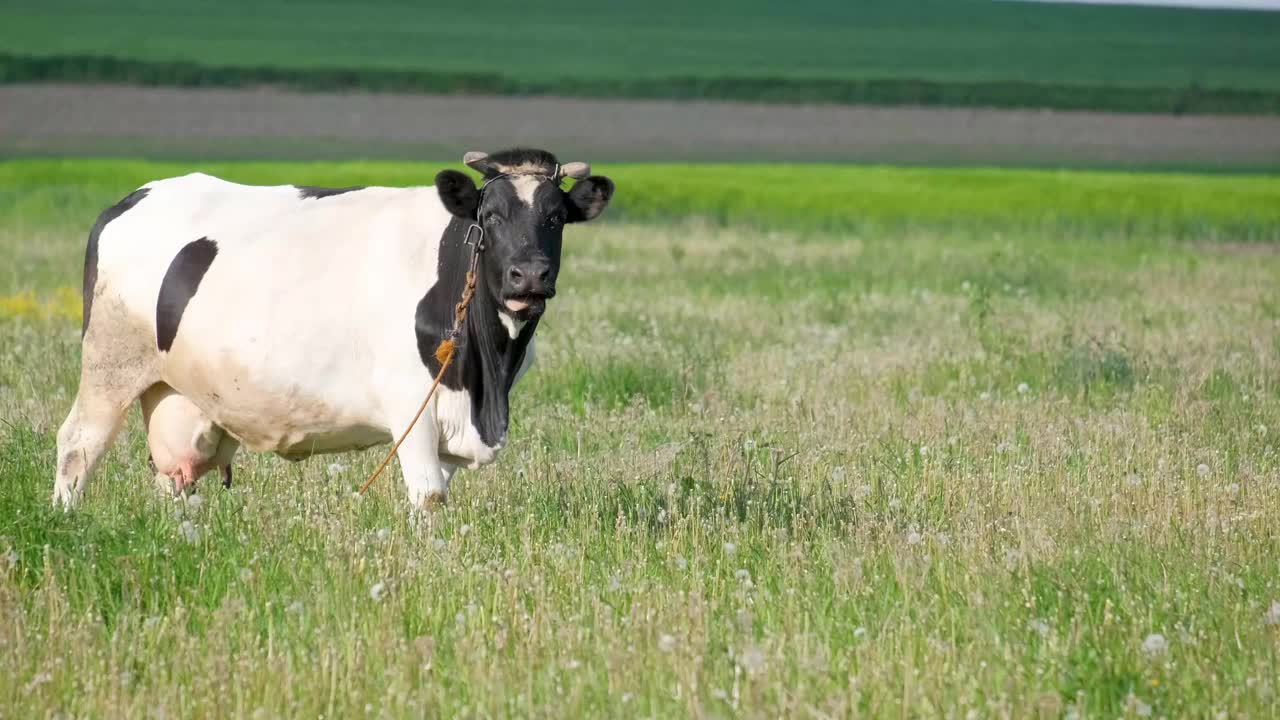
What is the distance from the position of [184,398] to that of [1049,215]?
2481 centimetres

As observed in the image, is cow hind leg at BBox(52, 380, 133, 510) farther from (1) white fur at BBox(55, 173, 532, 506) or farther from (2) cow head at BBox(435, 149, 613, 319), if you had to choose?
(2) cow head at BBox(435, 149, 613, 319)

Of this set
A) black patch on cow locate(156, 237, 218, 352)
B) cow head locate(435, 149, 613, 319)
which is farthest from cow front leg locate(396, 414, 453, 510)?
black patch on cow locate(156, 237, 218, 352)

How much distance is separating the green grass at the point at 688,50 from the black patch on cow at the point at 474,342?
2467 inches

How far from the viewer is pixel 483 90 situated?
68.8 metres

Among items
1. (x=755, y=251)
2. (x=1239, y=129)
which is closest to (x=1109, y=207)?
(x=755, y=251)

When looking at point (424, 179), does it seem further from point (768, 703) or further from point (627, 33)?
point (627, 33)

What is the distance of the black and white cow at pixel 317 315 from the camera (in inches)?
264

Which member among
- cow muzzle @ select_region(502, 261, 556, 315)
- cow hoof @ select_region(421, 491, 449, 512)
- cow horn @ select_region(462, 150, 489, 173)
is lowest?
cow hoof @ select_region(421, 491, 449, 512)

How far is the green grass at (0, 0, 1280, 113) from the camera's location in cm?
6912

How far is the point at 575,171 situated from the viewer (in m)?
6.92

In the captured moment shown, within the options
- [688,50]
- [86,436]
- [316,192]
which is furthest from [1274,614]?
[688,50]

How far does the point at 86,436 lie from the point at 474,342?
6.72 ft

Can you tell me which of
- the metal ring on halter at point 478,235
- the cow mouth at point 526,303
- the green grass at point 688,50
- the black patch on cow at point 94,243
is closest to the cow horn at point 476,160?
the metal ring on halter at point 478,235

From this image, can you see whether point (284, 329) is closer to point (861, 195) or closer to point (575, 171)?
point (575, 171)
